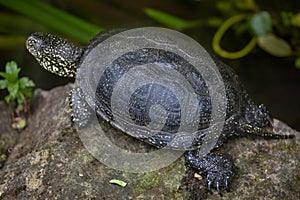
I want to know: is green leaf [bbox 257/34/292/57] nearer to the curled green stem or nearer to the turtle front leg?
the curled green stem

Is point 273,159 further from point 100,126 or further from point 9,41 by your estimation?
point 9,41

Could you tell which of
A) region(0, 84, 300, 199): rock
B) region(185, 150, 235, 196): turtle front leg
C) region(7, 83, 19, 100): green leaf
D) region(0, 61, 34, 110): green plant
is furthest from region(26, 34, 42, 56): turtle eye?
region(185, 150, 235, 196): turtle front leg

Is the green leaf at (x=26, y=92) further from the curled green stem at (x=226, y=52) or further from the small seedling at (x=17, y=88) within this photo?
the curled green stem at (x=226, y=52)

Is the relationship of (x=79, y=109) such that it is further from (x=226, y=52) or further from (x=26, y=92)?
(x=226, y=52)

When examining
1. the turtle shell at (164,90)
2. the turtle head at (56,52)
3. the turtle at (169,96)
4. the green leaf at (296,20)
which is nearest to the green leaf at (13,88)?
the turtle head at (56,52)

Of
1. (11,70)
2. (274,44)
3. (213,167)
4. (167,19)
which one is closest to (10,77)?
(11,70)
